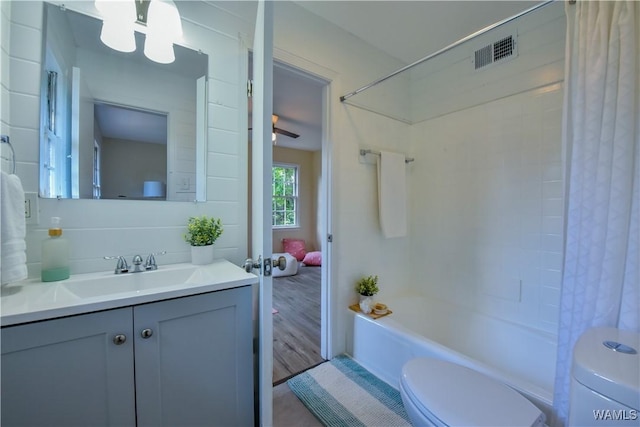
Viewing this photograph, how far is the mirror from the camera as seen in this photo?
3.45ft

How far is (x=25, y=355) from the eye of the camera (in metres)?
0.68

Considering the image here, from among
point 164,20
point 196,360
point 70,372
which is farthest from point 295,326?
point 164,20

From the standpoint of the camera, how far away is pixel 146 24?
1234 millimetres

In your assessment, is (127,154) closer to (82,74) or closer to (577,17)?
(82,74)

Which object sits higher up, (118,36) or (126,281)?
(118,36)

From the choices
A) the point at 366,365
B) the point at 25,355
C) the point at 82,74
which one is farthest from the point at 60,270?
the point at 366,365

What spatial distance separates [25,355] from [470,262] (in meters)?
2.49

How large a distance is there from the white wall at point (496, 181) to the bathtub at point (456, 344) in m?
0.12

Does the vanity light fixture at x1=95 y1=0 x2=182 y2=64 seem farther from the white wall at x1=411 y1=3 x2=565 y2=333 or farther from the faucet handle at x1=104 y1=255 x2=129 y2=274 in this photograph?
the white wall at x1=411 y1=3 x2=565 y2=333

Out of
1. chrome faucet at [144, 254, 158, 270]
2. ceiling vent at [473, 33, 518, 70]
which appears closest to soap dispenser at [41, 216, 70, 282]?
chrome faucet at [144, 254, 158, 270]

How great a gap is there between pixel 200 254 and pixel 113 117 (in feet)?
2.55

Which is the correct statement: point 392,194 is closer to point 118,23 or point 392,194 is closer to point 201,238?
point 201,238

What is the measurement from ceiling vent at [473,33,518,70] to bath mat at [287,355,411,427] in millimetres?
2461

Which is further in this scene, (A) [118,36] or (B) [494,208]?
(B) [494,208]
